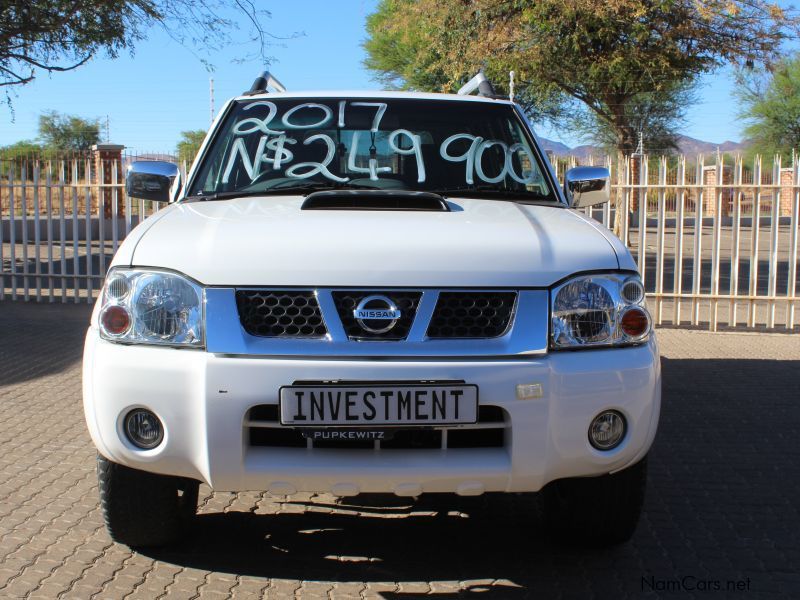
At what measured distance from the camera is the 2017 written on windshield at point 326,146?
447 centimetres

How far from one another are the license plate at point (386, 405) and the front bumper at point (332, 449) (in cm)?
4

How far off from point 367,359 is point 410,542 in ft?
3.84

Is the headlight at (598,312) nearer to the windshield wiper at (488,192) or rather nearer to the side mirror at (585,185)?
the windshield wiper at (488,192)

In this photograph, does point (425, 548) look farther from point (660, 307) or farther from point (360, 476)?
point (660, 307)

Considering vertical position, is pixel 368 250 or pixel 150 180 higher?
pixel 150 180

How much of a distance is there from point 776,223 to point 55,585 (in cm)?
888

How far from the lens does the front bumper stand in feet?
9.95

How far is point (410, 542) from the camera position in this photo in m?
3.93

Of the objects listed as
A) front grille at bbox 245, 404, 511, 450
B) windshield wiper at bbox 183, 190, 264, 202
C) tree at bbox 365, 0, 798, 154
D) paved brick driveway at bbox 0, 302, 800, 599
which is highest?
tree at bbox 365, 0, 798, 154

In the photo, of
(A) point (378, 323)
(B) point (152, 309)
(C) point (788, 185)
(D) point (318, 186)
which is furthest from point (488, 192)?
(C) point (788, 185)

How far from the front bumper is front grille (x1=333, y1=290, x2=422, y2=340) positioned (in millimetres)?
99

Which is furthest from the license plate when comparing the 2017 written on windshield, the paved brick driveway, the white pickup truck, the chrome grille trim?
the 2017 written on windshield

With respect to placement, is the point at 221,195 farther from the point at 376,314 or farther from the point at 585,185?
the point at 585,185

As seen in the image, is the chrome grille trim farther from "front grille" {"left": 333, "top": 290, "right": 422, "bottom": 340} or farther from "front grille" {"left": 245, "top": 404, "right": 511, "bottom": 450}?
"front grille" {"left": 245, "top": 404, "right": 511, "bottom": 450}
